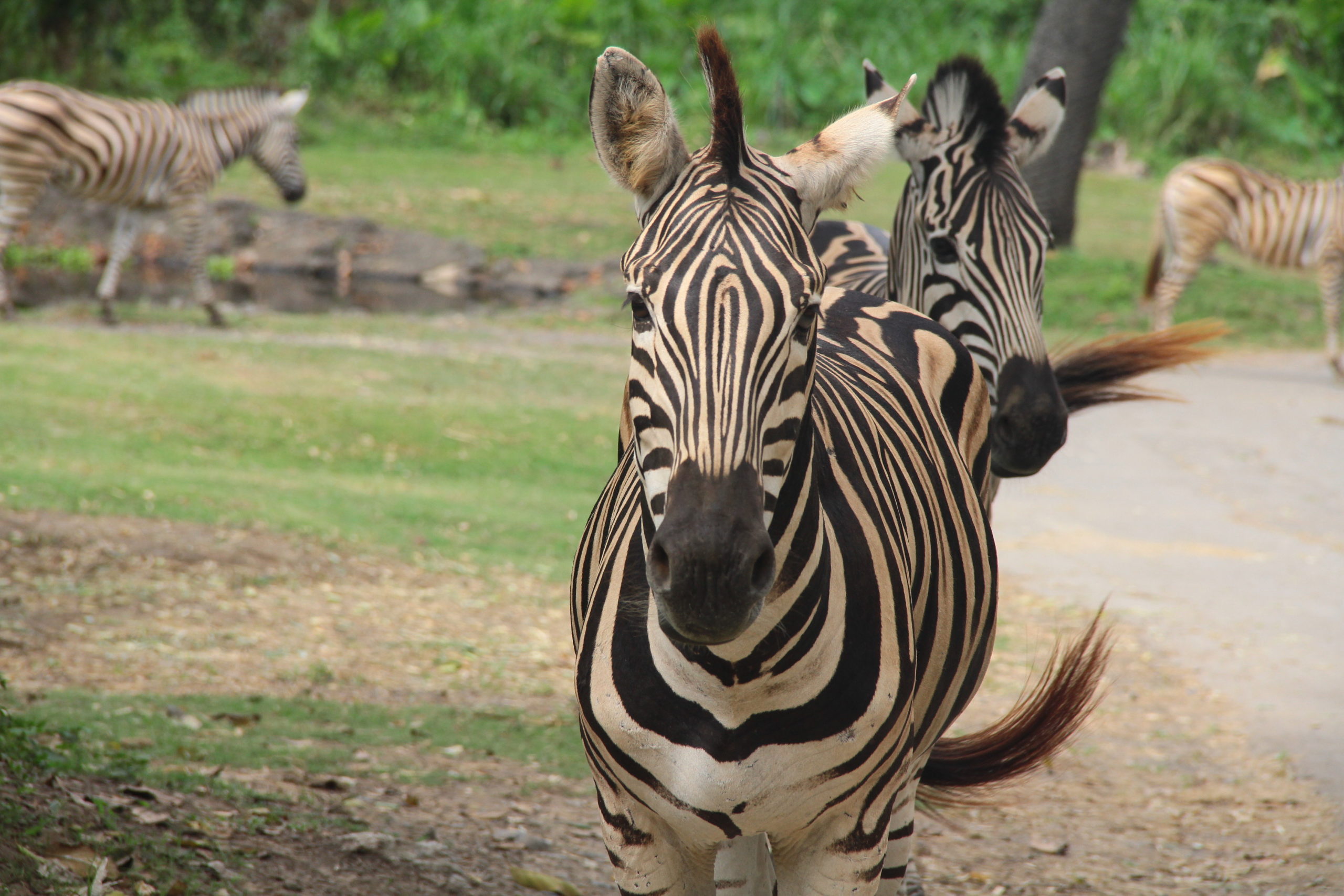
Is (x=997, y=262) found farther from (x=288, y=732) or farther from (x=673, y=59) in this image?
(x=673, y=59)

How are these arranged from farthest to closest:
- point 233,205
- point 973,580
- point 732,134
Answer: point 233,205 < point 973,580 < point 732,134

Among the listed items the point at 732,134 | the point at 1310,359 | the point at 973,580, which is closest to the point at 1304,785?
the point at 973,580

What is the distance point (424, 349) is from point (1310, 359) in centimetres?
886

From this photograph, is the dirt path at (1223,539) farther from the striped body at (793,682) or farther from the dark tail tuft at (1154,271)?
the striped body at (793,682)

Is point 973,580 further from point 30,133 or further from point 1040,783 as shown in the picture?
point 30,133

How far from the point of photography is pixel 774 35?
2392 centimetres

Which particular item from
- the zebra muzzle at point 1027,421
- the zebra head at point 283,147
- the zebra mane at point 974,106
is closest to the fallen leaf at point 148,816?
the zebra muzzle at point 1027,421

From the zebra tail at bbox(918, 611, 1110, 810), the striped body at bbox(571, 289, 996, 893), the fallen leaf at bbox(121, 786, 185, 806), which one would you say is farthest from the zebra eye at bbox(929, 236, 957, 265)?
the fallen leaf at bbox(121, 786, 185, 806)

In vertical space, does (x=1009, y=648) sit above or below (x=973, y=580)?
below

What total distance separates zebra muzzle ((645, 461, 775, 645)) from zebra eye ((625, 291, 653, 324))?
26 centimetres

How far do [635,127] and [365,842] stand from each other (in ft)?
7.57

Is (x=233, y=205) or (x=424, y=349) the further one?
(x=233, y=205)

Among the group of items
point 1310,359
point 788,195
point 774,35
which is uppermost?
point 774,35

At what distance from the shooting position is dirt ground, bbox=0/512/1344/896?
11.5 feet
